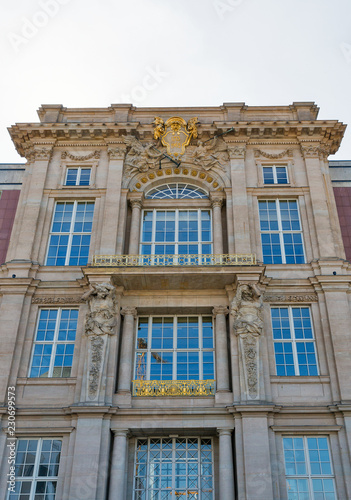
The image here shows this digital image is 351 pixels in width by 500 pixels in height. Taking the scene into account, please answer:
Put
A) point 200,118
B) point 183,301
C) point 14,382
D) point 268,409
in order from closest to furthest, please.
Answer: point 268,409, point 14,382, point 183,301, point 200,118

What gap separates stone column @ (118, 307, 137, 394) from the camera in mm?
20875

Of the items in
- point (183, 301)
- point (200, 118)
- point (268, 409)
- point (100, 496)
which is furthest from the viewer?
point (200, 118)

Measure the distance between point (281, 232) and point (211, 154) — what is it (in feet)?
18.8

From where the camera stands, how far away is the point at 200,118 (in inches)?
1130

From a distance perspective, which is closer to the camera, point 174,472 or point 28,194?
point 174,472

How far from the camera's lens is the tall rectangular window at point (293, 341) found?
21234 mm

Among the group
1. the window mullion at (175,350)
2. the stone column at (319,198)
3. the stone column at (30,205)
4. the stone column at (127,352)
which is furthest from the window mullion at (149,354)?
the stone column at (319,198)

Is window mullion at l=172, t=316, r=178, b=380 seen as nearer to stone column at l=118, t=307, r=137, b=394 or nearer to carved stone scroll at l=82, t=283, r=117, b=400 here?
stone column at l=118, t=307, r=137, b=394

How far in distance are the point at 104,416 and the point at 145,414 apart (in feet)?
5.13

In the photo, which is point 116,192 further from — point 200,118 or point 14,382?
point 14,382

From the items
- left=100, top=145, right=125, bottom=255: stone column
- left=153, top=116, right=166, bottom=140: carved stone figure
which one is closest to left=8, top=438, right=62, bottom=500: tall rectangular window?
left=100, top=145, right=125, bottom=255: stone column

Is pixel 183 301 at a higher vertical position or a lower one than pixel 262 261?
lower

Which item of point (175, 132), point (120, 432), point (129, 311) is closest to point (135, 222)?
point (129, 311)

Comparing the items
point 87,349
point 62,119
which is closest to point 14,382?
point 87,349
